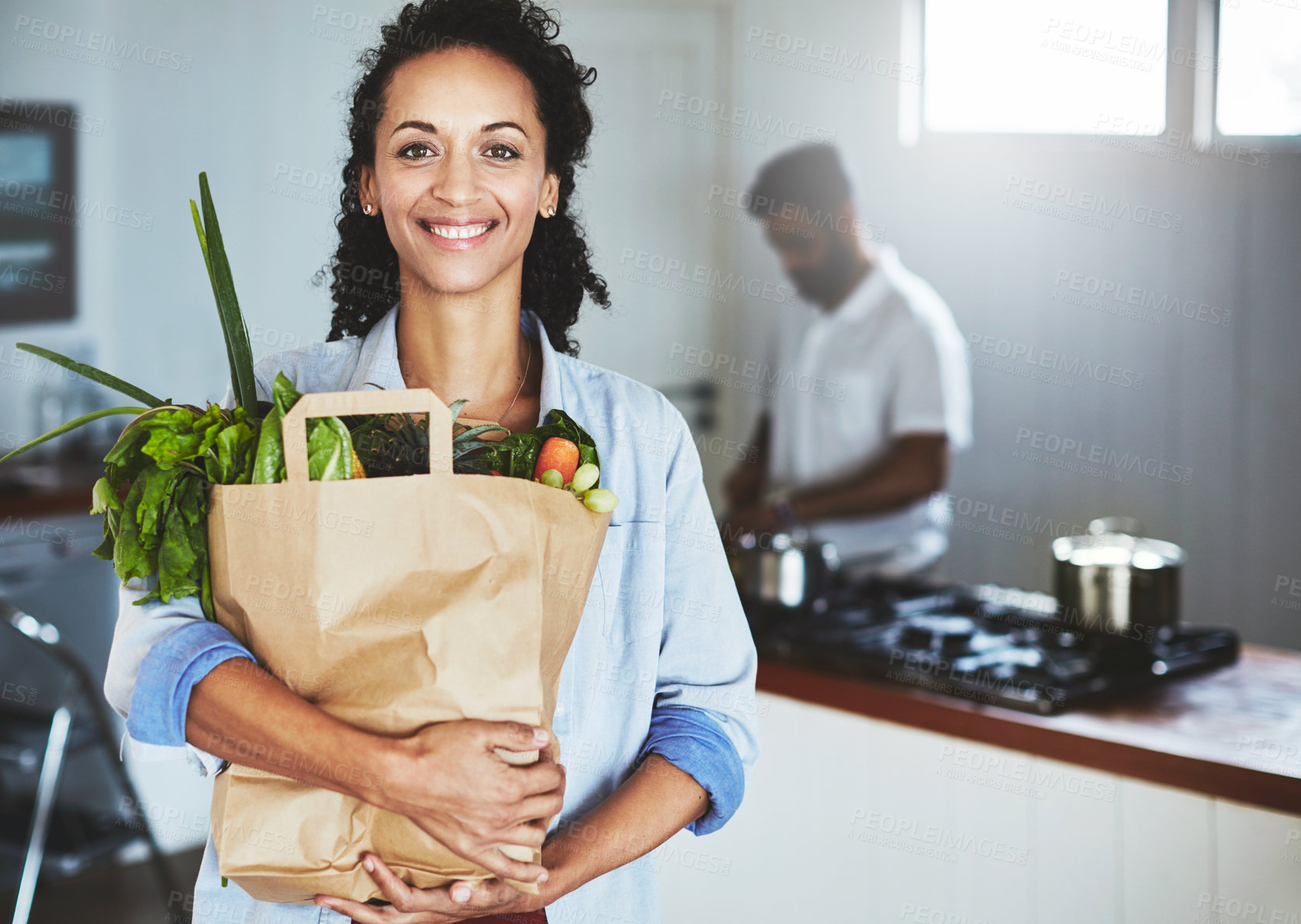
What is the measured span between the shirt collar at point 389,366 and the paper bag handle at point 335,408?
306 millimetres

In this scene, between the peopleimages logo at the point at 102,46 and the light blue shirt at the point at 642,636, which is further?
the peopleimages logo at the point at 102,46

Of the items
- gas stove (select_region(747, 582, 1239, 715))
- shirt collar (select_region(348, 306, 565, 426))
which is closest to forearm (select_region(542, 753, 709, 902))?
shirt collar (select_region(348, 306, 565, 426))

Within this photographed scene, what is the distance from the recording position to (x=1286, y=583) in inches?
136

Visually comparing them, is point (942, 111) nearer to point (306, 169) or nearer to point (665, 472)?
point (306, 169)

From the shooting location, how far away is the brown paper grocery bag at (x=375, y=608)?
0.87m

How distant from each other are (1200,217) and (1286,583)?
3.60ft

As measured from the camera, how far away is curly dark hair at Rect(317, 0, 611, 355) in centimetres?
118

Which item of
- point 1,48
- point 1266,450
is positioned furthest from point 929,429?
point 1,48

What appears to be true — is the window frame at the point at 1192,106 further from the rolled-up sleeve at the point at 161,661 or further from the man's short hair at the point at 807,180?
the rolled-up sleeve at the point at 161,661

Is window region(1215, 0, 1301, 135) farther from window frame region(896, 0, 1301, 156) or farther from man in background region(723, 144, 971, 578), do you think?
man in background region(723, 144, 971, 578)

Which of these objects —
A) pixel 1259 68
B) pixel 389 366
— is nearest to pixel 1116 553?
pixel 389 366

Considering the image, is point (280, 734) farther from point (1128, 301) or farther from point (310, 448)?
point (1128, 301)

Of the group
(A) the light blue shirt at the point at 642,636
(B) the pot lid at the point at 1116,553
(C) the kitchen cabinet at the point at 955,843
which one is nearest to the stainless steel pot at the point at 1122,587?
(B) the pot lid at the point at 1116,553

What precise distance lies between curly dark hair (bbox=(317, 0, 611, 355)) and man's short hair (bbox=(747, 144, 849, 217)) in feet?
7.55
